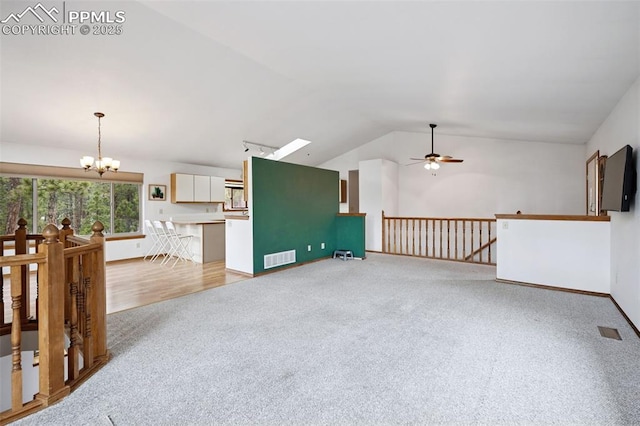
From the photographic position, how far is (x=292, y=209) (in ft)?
19.2

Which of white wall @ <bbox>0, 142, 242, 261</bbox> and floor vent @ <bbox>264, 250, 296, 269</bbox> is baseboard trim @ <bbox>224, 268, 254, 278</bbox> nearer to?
floor vent @ <bbox>264, 250, 296, 269</bbox>

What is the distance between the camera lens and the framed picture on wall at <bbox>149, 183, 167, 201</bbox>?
6754 mm

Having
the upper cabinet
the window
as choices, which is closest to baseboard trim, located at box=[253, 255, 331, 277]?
the upper cabinet

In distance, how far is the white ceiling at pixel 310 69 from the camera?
235cm

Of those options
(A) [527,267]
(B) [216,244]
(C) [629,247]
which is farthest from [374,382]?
(B) [216,244]

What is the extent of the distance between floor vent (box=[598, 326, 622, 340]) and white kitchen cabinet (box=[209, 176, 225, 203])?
24.0 ft

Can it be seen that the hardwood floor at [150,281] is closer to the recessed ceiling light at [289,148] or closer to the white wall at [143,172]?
the white wall at [143,172]

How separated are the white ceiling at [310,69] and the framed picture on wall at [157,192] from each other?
0.81 metres

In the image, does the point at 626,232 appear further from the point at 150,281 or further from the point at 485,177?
the point at 150,281

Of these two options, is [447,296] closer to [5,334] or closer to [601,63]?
[601,63]

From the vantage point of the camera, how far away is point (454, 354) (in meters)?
2.40

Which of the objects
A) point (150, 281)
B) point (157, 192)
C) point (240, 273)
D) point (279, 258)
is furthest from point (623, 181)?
point (157, 192)

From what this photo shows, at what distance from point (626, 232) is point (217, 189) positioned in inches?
293

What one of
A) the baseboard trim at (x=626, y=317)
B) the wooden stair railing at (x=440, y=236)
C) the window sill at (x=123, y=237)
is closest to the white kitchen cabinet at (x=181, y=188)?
the window sill at (x=123, y=237)
